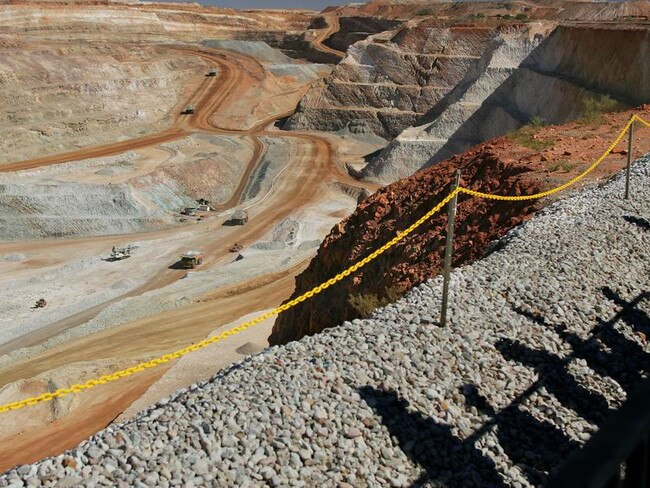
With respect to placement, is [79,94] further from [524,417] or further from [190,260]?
[524,417]

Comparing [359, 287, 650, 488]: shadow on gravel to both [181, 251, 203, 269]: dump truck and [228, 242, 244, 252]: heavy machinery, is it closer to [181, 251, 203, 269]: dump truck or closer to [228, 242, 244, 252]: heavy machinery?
[181, 251, 203, 269]: dump truck

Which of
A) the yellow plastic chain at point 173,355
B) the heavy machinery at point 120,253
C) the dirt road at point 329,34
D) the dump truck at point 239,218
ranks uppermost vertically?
the dirt road at point 329,34

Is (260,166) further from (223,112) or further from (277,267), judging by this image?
(277,267)

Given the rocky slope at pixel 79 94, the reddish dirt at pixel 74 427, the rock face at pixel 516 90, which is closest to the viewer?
the reddish dirt at pixel 74 427

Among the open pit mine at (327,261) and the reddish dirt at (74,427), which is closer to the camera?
the open pit mine at (327,261)

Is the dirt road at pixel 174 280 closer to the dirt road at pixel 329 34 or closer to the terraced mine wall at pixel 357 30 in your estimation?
the dirt road at pixel 329 34

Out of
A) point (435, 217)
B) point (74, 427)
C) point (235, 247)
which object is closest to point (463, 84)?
point (235, 247)

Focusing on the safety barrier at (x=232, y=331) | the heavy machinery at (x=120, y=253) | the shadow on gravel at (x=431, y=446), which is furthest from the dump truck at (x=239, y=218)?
the shadow on gravel at (x=431, y=446)

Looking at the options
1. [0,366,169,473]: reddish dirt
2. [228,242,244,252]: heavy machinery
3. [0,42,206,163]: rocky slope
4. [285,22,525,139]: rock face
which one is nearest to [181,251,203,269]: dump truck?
[228,242,244,252]: heavy machinery
